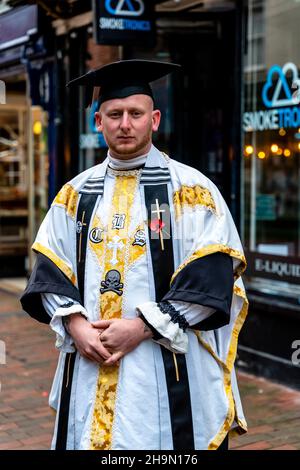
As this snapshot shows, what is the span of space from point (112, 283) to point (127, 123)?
25.0 inches

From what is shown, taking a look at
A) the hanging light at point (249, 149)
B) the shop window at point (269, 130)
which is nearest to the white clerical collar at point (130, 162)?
the shop window at point (269, 130)

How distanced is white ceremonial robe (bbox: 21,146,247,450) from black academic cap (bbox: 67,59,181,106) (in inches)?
10.9

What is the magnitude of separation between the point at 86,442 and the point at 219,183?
17.2 ft

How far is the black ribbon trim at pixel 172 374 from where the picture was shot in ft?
9.78

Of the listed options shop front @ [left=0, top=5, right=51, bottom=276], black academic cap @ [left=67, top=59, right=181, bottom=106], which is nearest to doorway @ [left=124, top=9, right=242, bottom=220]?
shop front @ [left=0, top=5, right=51, bottom=276]

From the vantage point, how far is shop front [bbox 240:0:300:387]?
652 cm

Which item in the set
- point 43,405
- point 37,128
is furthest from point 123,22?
point 43,405

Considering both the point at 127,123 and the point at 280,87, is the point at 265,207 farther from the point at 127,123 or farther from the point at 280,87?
the point at 127,123

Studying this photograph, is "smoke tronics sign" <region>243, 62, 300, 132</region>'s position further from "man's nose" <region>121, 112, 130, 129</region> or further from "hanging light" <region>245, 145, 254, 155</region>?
"man's nose" <region>121, 112, 130, 129</region>

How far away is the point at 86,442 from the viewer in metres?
2.99

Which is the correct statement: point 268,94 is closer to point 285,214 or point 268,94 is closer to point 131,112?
point 285,214

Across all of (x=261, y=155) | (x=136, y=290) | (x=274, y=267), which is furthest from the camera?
(x=261, y=155)

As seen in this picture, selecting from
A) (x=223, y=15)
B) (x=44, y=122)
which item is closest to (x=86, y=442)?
(x=223, y=15)

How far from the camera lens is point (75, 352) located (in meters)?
3.08
